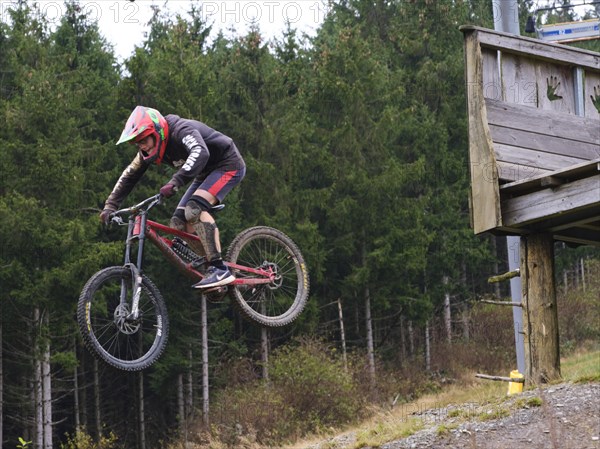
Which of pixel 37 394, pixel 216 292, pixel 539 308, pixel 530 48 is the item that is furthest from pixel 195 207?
pixel 37 394

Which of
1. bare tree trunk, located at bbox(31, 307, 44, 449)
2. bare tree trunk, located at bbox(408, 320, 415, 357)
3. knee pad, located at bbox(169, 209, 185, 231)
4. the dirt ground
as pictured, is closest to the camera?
knee pad, located at bbox(169, 209, 185, 231)

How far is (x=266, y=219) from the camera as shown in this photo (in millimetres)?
31500

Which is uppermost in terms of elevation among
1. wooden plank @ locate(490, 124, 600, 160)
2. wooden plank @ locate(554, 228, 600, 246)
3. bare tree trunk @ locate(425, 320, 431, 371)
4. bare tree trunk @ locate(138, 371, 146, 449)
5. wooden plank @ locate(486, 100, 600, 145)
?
wooden plank @ locate(486, 100, 600, 145)

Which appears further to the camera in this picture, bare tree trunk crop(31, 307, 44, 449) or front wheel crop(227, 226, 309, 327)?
bare tree trunk crop(31, 307, 44, 449)

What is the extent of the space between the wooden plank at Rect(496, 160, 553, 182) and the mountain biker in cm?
268

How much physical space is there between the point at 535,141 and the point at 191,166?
373 centimetres

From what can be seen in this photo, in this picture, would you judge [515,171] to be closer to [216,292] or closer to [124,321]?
[216,292]

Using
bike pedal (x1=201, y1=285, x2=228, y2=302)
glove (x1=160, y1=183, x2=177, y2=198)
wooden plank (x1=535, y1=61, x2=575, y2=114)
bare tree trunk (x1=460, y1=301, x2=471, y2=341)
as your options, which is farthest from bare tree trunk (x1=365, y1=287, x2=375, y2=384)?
glove (x1=160, y1=183, x2=177, y2=198)

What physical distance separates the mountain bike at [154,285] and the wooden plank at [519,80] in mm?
2680

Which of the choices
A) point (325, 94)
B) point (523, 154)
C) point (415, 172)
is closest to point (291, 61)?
point (325, 94)

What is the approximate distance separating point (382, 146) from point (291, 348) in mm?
7293

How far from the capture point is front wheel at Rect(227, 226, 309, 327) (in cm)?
991

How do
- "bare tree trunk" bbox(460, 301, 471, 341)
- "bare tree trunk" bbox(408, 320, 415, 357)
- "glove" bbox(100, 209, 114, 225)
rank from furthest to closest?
"bare tree trunk" bbox(408, 320, 415, 357)
"bare tree trunk" bbox(460, 301, 471, 341)
"glove" bbox(100, 209, 114, 225)

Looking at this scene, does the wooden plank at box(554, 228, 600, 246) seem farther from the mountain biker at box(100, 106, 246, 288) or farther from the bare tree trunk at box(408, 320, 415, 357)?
the bare tree trunk at box(408, 320, 415, 357)
